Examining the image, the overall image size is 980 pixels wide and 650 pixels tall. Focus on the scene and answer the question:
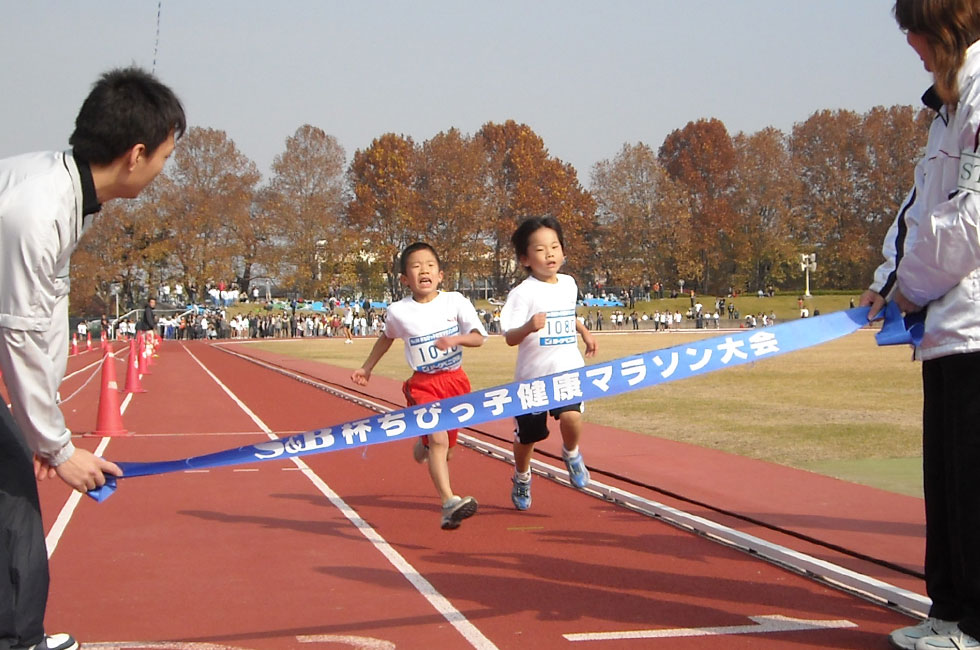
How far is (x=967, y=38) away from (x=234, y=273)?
7977 cm

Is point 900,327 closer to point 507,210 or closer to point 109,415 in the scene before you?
point 109,415

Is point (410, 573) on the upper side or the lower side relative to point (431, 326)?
lower

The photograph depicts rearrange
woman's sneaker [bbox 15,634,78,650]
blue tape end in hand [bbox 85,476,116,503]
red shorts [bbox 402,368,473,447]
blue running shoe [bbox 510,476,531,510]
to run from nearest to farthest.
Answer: blue tape end in hand [bbox 85,476,116,503], woman's sneaker [bbox 15,634,78,650], red shorts [bbox 402,368,473,447], blue running shoe [bbox 510,476,531,510]

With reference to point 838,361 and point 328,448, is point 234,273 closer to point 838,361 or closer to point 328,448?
point 838,361

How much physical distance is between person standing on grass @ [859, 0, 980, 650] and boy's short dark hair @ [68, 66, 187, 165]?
107 inches

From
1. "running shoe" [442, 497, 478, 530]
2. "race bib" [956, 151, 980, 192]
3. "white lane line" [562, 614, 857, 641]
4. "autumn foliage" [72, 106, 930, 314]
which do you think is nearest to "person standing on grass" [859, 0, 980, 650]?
"race bib" [956, 151, 980, 192]

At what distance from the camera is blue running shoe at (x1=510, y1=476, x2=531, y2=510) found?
25.2ft

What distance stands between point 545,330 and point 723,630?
115 inches

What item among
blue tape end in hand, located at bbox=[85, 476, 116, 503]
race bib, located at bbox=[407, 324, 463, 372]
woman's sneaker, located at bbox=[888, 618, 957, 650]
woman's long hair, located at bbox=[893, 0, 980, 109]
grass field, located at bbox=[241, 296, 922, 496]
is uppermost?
woman's long hair, located at bbox=[893, 0, 980, 109]

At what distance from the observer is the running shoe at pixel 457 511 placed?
659 cm

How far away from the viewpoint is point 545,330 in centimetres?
723

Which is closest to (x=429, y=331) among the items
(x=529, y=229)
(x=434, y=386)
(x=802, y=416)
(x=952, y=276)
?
(x=434, y=386)

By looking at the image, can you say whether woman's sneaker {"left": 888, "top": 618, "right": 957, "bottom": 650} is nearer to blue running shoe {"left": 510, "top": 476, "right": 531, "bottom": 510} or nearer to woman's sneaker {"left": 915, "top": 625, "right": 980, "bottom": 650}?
woman's sneaker {"left": 915, "top": 625, "right": 980, "bottom": 650}

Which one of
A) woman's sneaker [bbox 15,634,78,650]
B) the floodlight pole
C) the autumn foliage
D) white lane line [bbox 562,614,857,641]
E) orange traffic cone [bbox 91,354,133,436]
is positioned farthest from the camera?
the floodlight pole
